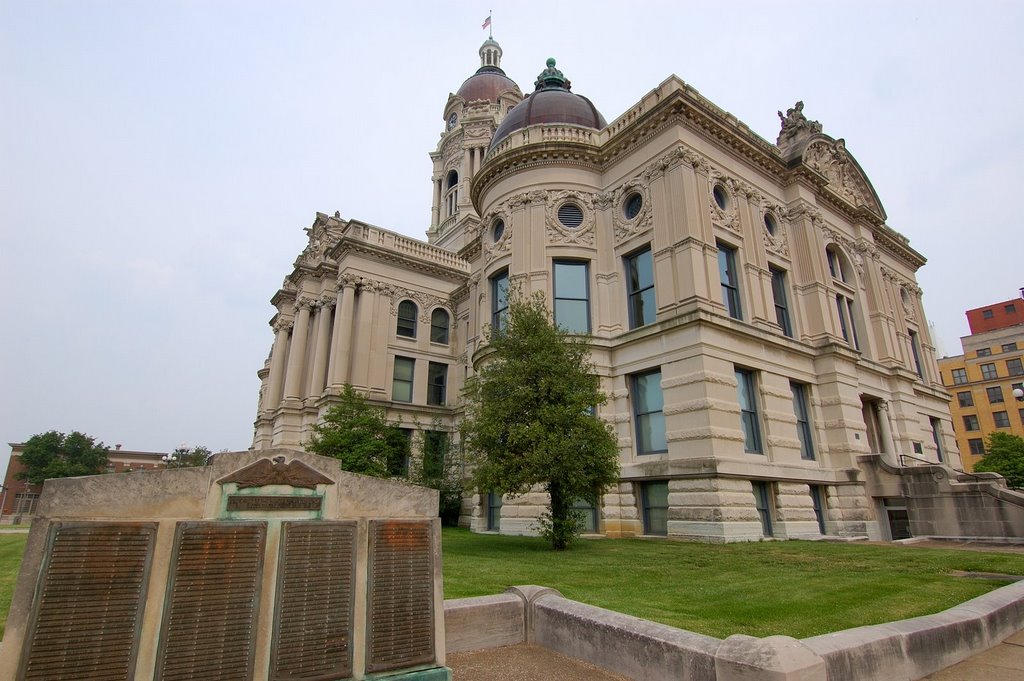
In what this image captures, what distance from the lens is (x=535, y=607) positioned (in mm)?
6102

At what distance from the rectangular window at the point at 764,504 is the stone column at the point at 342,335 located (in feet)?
79.1

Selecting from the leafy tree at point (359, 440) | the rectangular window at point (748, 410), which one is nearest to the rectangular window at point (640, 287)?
the rectangular window at point (748, 410)

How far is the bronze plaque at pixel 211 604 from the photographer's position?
3.58 m

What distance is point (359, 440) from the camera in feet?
82.9

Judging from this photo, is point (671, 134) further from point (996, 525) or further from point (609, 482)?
point (996, 525)

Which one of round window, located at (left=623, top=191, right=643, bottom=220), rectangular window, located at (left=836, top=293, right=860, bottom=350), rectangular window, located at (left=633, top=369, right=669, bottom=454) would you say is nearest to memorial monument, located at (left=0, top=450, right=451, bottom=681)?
rectangular window, located at (left=633, top=369, right=669, bottom=454)

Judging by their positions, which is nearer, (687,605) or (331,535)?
(331,535)

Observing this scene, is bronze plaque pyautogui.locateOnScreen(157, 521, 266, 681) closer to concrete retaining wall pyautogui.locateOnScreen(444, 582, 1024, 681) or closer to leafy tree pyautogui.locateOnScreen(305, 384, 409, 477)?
concrete retaining wall pyautogui.locateOnScreen(444, 582, 1024, 681)

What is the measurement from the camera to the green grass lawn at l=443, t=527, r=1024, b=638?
6.50 meters

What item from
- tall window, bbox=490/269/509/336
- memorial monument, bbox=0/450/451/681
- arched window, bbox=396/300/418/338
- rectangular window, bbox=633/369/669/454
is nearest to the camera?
memorial monument, bbox=0/450/451/681

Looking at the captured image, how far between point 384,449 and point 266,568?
22.4 meters

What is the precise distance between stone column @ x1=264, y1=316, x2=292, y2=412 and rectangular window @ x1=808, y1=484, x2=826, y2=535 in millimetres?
36378

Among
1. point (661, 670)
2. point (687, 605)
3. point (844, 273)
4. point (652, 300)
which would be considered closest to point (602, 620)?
point (661, 670)

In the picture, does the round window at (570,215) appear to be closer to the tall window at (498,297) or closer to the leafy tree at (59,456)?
the tall window at (498,297)
